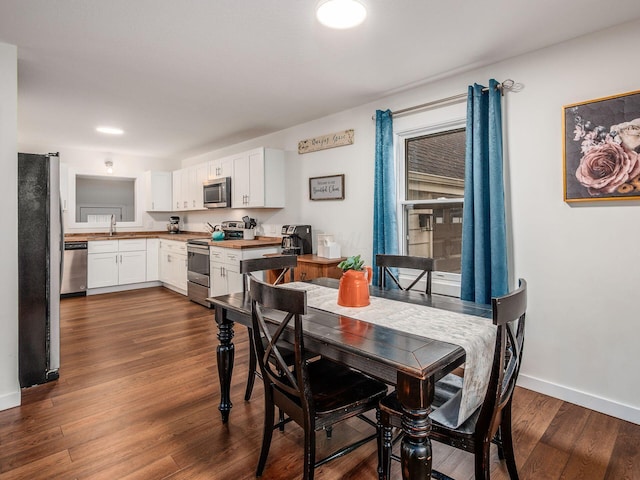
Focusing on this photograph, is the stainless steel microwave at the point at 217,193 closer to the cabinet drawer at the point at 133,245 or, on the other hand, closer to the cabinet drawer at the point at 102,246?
the cabinet drawer at the point at 133,245

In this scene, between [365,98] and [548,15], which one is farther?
[365,98]

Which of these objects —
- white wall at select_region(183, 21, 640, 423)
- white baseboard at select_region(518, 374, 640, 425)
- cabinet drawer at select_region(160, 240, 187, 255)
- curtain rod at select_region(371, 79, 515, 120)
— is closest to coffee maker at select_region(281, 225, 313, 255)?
curtain rod at select_region(371, 79, 515, 120)

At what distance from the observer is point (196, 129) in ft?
15.9

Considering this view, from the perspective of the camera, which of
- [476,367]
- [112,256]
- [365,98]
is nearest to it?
[476,367]

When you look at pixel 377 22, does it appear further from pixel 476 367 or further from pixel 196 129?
pixel 196 129

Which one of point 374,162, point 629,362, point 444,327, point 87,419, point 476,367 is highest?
point 374,162

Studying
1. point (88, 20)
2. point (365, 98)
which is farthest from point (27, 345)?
point (365, 98)

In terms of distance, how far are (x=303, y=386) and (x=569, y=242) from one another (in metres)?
2.13

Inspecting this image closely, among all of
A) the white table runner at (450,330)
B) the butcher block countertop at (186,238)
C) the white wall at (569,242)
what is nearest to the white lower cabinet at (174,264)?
the butcher block countertop at (186,238)

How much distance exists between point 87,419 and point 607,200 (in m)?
3.56

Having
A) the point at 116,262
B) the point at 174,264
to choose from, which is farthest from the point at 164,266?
the point at 116,262

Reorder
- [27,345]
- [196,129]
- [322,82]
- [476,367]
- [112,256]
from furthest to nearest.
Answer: [112,256] < [196,129] < [322,82] < [27,345] < [476,367]

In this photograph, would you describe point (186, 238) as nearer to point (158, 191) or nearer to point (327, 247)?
point (158, 191)

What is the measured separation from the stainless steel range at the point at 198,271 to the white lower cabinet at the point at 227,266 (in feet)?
0.44
